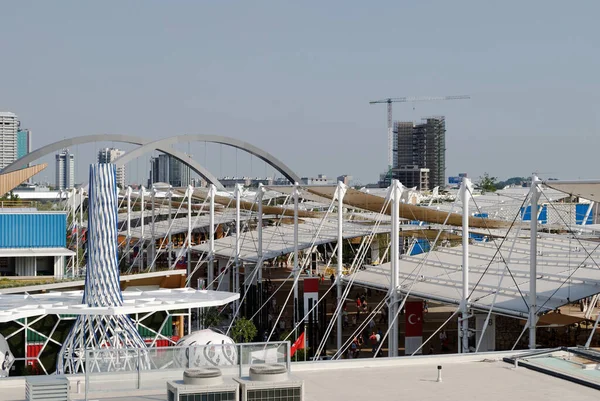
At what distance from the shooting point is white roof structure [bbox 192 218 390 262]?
45.4 meters

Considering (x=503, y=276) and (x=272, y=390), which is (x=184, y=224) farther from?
(x=272, y=390)

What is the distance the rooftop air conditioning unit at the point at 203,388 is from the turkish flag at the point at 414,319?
619 inches

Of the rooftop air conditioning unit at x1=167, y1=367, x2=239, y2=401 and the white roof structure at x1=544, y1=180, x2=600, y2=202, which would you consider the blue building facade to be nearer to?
the white roof structure at x1=544, y1=180, x2=600, y2=202

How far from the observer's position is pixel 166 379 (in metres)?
17.4

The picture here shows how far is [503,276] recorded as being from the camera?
2850cm

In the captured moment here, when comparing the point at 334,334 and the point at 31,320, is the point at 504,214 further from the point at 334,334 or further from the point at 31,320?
the point at 31,320

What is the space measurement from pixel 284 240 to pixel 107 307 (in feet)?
83.7

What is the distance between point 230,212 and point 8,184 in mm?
17154

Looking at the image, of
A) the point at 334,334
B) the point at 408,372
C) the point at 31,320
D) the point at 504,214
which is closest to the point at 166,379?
the point at 408,372

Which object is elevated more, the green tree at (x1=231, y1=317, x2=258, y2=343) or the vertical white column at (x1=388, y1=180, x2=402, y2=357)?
the vertical white column at (x1=388, y1=180, x2=402, y2=357)

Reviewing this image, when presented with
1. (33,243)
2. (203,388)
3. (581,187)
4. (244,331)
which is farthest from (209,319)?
(203,388)

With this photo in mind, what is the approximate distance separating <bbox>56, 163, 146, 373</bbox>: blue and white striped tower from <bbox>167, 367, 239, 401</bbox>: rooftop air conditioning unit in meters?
10.0

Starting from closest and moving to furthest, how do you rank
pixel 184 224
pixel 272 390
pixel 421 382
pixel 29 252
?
pixel 272 390, pixel 421 382, pixel 29 252, pixel 184 224

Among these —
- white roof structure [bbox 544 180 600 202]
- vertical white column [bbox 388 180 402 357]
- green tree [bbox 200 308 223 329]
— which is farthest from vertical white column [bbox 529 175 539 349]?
green tree [bbox 200 308 223 329]
